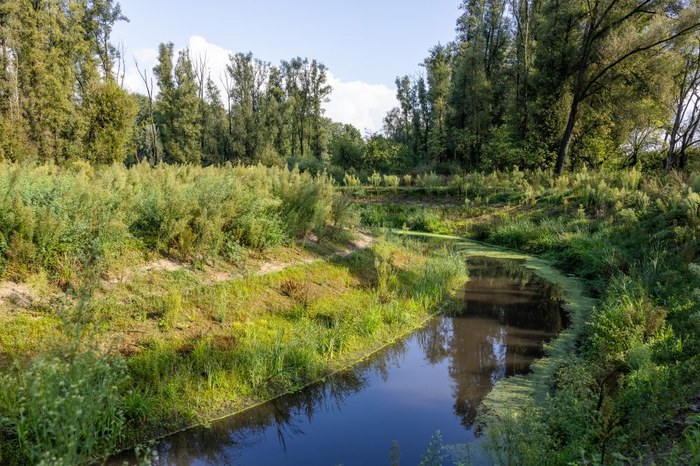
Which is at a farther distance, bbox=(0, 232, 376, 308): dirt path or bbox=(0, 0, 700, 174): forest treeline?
bbox=(0, 0, 700, 174): forest treeline

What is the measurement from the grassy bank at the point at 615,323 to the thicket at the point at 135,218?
514 cm

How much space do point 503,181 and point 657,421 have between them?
712 inches

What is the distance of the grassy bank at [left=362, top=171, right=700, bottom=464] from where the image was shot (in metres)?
3.86

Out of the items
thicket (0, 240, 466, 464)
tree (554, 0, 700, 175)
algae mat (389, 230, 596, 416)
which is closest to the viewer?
thicket (0, 240, 466, 464)

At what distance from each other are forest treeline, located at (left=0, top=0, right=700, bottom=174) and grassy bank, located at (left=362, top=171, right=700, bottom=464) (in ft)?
22.9

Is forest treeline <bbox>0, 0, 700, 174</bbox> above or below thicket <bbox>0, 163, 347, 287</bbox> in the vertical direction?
above

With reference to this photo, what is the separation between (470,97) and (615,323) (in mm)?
29587

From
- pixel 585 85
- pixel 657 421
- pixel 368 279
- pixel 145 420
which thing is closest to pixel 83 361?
pixel 145 420

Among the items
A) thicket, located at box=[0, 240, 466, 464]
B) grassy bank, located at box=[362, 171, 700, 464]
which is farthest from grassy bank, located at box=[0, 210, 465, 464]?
grassy bank, located at box=[362, 171, 700, 464]

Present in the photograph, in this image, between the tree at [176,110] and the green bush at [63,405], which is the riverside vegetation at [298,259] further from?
the tree at [176,110]

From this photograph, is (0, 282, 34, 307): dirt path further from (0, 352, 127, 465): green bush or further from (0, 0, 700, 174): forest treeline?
(0, 0, 700, 174): forest treeline

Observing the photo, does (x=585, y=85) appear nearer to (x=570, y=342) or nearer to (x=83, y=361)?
(x=570, y=342)

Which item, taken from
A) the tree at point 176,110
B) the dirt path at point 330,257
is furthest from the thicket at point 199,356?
the tree at point 176,110

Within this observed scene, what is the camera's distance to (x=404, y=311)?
333 inches
